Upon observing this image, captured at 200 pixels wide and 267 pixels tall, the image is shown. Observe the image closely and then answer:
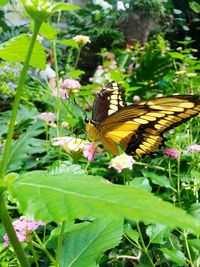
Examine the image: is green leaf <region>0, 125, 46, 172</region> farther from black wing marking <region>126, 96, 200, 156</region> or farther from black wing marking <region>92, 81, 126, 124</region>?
black wing marking <region>126, 96, 200, 156</region>

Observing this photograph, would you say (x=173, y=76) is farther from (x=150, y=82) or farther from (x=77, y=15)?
(x=77, y=15)

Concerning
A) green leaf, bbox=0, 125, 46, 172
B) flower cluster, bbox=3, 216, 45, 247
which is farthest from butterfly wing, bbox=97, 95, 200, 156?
flower cluster, bbox=3, 216, 45, 247

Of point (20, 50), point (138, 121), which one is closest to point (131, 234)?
point (138, 121)

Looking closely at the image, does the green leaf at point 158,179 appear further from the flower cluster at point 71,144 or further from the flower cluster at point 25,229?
the flower cluster at point 25,229

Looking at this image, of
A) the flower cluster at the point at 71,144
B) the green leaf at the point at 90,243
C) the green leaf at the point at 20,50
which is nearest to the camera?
the green leaf at the point at 20,50

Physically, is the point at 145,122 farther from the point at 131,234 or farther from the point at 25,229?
the point at 25,229

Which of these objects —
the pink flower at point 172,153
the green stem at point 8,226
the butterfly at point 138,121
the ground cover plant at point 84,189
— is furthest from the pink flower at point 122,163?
the green stem at point 8,226

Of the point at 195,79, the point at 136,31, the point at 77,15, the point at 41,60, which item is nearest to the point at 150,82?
the point at 195,79
